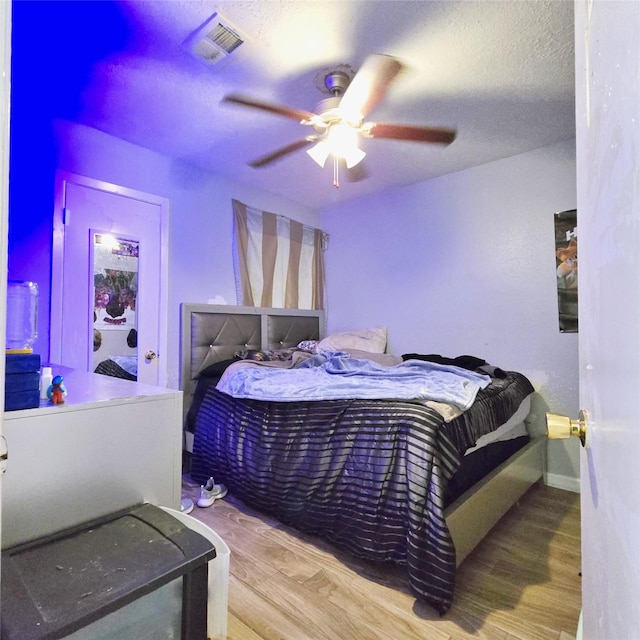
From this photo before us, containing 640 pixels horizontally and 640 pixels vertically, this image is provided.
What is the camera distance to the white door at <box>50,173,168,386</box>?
7.59 ft

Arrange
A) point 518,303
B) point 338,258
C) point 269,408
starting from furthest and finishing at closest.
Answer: point 338,258 < point 518,303 < point 269,408

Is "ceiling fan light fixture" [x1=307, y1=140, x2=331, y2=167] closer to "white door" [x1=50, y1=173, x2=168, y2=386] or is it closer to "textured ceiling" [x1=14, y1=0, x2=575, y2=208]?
"textured ceiling" [x1=14, y1=0, x2=575, y2=208]

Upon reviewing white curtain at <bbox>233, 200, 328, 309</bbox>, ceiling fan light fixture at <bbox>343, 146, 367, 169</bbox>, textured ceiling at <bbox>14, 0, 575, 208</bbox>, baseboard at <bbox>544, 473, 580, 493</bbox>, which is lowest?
baseboard at <bbox>544, 473, 580, 493</bbox>

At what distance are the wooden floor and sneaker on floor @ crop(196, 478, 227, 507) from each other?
159 mm

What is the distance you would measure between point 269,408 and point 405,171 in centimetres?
237

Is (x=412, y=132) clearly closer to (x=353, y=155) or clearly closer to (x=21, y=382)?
(x=353, y=155)

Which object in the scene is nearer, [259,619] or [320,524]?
[259,619]

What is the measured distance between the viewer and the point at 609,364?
0.47 metres

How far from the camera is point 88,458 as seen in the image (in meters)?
1.00

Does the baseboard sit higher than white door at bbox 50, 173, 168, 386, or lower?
lower

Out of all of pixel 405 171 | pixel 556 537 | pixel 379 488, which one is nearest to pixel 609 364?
pixel 379 488

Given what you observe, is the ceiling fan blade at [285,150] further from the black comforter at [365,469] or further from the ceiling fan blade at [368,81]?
the black comforter at [365,469]

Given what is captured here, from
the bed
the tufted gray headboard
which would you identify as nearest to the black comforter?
the bed

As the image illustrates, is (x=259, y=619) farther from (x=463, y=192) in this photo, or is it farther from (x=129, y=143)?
(x=463, y=192)
